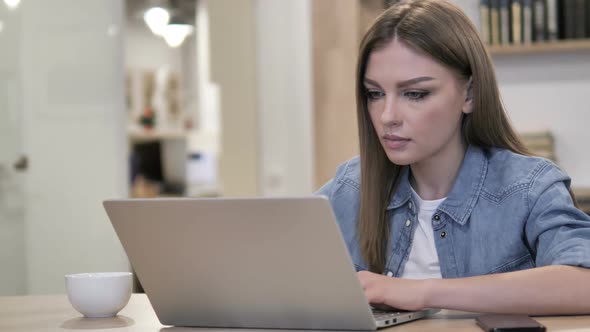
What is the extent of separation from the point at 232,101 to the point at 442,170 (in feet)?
11.3

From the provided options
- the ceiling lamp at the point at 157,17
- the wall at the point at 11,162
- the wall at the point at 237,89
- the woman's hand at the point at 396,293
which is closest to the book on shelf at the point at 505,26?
the wall at the point at 237,89

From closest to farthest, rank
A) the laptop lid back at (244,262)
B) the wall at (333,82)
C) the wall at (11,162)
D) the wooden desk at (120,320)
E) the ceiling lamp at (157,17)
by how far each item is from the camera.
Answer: the laptop lid back at (244,262) < the wooden desk at (120,320) < the wall at (11,162) < the wall at (333,82) < the ceiling lamp at (157,17)

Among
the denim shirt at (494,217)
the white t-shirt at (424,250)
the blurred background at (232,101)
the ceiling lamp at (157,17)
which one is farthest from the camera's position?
the ceiling lamp at (157,17)

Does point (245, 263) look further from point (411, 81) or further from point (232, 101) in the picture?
point (232, 101)

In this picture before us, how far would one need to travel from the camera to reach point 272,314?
1.26 metres

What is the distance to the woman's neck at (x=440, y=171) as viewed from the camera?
5.89 feet

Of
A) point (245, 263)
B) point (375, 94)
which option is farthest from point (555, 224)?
point (245, 263)

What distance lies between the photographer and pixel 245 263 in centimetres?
123

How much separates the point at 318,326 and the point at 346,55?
334cm

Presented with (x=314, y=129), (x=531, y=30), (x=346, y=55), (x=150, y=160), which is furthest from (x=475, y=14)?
(x=150, y=160)

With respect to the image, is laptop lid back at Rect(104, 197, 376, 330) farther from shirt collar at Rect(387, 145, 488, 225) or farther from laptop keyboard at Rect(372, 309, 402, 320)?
shirt collar at Rect(387, 145, 488, 225)

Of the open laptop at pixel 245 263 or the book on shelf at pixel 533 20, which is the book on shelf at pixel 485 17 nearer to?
the book on shelf at pixel 533 20

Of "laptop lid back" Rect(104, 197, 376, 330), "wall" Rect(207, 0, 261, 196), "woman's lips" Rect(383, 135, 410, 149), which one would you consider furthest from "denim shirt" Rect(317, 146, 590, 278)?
"wall" Rect(207, 0, 261, 196)

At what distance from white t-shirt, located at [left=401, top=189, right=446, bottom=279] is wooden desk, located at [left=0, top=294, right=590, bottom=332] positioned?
344 millimetres
